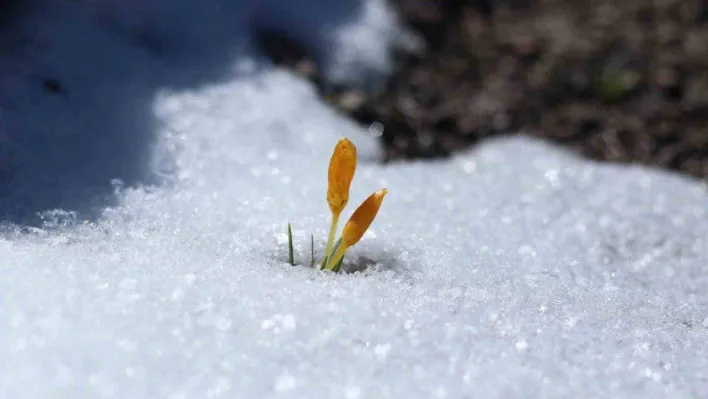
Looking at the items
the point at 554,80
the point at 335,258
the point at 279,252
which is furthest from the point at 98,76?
the point at 554,80

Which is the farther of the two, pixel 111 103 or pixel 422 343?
pixel 111 103

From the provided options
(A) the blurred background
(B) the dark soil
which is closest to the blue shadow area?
(A) the blurred background

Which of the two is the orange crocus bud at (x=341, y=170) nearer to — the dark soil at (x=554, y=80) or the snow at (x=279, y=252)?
the snow at (x=279, y=252)

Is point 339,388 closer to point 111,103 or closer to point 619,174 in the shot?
point 111,103

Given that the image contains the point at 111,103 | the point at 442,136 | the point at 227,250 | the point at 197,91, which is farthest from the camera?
the point at 442,136

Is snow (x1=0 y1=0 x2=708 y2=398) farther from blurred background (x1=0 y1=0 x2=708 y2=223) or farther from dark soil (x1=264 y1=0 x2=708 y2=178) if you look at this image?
dark soil (x1=264 y1=0 x2=708 y2=178)

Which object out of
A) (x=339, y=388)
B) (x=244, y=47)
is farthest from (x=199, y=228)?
(x=244, y=47)

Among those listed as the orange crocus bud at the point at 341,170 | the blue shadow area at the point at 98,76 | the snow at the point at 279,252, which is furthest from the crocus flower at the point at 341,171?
the blue shadow area at the point at 98,76
